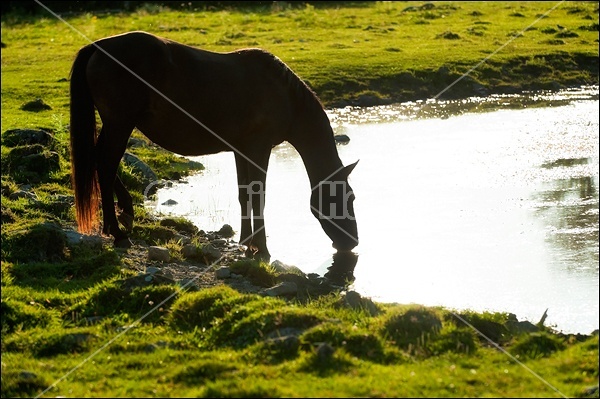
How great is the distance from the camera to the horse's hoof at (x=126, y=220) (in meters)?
11.5

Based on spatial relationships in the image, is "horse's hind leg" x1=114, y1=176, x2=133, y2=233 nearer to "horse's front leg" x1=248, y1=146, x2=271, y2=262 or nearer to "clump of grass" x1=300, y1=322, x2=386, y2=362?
"horse's front leg" x1=248, y1=146, x2=271, y2=262

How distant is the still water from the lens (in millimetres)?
9898

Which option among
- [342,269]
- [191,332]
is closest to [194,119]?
[342,269]

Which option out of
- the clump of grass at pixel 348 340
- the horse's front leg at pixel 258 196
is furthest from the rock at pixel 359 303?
the horse's front leg at pixel 258 196

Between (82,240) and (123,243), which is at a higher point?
(82,240)

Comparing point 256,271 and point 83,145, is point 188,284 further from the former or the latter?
point 83,145

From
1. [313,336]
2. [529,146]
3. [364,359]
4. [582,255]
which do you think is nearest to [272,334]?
[313,336]

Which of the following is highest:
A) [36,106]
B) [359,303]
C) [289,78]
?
[289,78]

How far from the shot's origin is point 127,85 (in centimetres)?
1059

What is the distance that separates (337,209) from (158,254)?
2569mm

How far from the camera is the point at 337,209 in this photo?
38.2 feet

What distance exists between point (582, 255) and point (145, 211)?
6395mm

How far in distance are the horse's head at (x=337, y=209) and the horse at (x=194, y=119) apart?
0.5 inches

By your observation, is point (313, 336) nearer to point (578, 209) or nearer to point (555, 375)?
point (555, 375)
